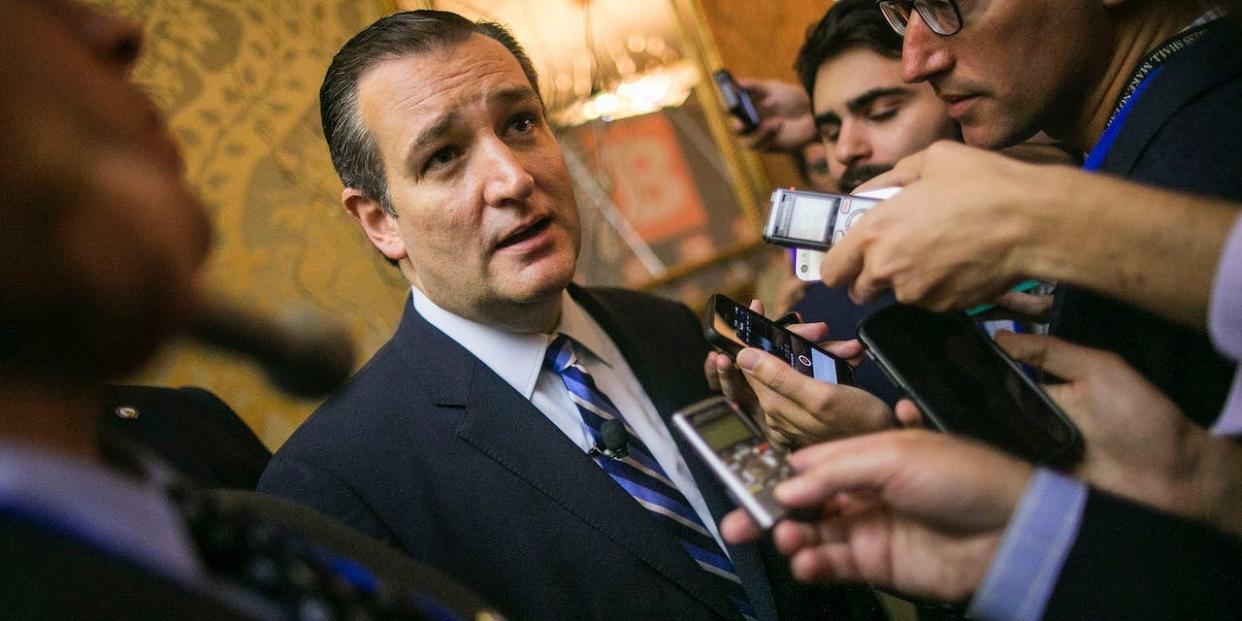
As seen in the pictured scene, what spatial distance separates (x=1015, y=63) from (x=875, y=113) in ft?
3.20

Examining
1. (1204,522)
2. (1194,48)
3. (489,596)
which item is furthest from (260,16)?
(1204,522)

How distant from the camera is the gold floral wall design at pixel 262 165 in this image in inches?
81.0

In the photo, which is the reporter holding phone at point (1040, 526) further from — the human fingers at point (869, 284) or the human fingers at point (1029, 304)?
the human fingers at point (1029, 304)

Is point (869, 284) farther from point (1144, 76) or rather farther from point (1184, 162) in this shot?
point (1144, 76)

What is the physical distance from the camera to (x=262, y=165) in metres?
2.19

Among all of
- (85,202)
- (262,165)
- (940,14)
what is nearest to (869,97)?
(940,14)

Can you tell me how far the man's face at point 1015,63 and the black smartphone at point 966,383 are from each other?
51 cm

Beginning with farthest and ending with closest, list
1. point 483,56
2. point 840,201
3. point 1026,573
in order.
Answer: point 483,56
point 840,201
point 1026,573

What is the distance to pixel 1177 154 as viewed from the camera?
941 millimetres

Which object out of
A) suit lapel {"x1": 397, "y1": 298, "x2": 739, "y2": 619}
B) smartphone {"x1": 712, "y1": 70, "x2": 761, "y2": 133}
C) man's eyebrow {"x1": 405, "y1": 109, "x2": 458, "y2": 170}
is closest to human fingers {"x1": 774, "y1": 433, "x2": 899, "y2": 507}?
suit lapel {"x1": 397, "y1": 298, "x2": 739, "y2": 619}

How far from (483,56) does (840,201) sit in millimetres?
948

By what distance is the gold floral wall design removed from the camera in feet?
6.75

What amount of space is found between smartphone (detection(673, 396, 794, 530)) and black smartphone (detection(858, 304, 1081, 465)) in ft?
0.79

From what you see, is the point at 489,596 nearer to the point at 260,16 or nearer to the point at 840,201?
the point at 840,201
